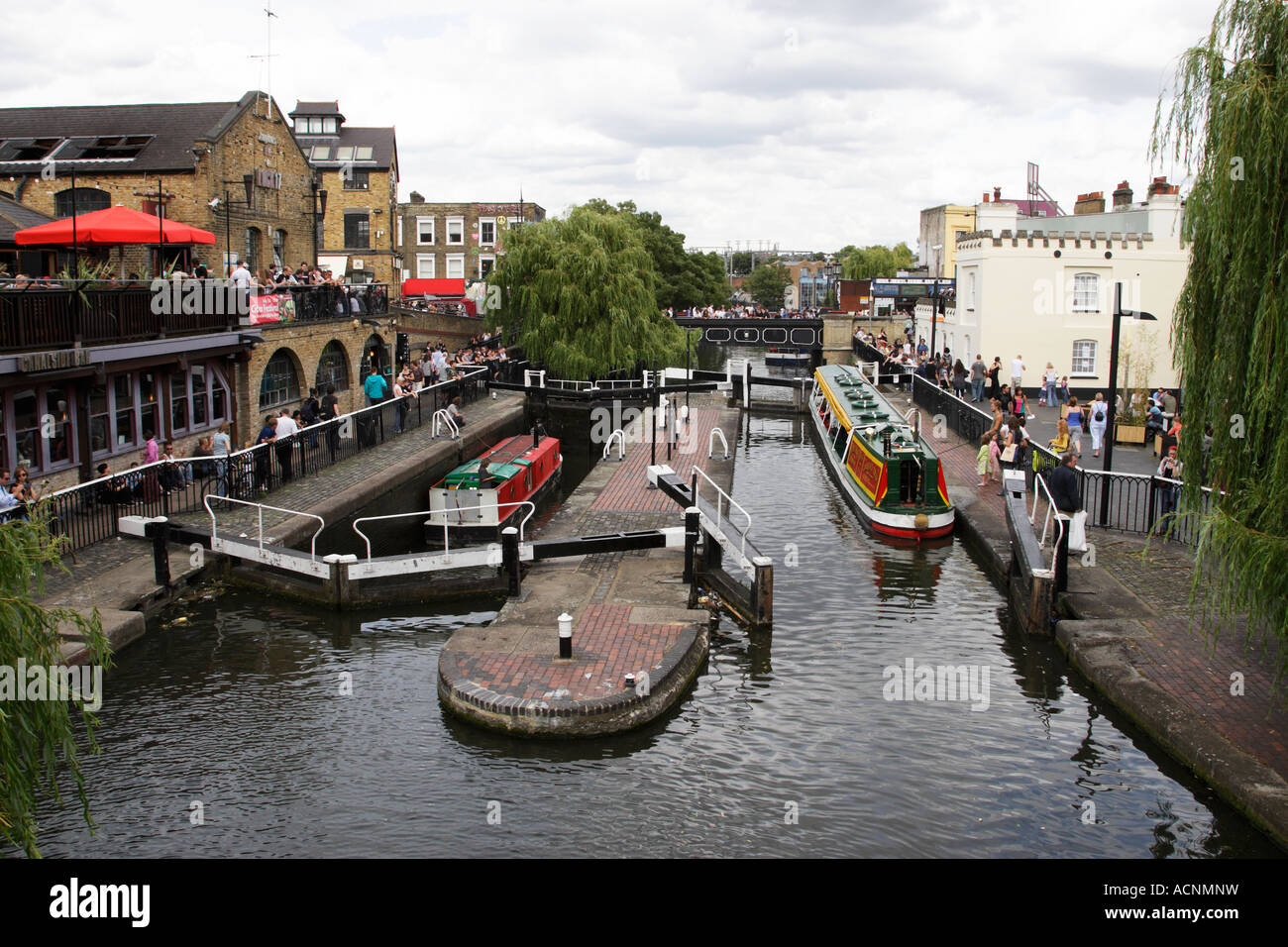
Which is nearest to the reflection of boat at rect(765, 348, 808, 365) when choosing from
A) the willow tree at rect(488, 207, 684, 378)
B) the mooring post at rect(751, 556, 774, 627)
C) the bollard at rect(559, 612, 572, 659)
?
the willow tree at rect(488, 207, 684, 378)

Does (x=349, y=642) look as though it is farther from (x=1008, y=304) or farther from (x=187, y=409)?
(x=1008, y=304)

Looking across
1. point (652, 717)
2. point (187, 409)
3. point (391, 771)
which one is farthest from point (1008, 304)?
point (391, 771)

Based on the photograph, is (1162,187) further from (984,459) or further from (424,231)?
(424,231)

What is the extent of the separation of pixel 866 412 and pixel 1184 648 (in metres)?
13.7

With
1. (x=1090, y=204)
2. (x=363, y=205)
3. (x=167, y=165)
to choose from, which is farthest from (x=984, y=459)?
(x=363, y=205)

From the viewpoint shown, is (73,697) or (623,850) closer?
(73,697)

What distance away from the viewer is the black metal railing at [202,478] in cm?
1620

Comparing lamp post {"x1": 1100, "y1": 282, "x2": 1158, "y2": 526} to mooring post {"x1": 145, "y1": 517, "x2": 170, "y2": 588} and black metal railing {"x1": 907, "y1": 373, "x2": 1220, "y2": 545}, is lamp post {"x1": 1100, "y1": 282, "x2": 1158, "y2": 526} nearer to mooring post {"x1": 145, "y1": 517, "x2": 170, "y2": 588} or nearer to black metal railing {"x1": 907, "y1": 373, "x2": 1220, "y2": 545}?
black metal railing {"x1": 907, "y1": 373, "x2": 1220, "y2": 545}

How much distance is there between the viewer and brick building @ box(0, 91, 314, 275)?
2762 cm

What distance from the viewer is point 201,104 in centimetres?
2994

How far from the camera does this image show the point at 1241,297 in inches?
365

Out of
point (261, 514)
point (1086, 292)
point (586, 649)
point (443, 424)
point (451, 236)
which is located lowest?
point (586, 649)

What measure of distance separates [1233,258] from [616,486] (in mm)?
14527
